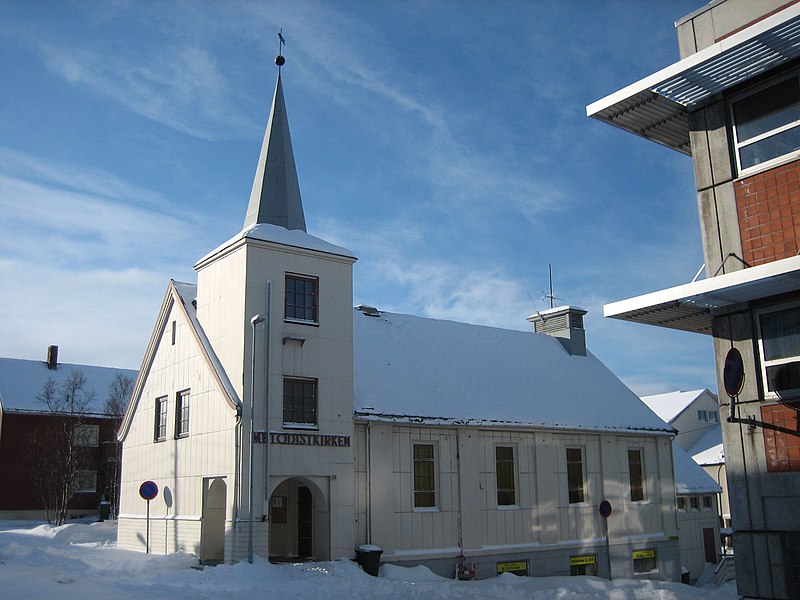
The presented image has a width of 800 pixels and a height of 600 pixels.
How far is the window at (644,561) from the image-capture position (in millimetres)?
27422

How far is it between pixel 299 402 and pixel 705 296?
1197 cm

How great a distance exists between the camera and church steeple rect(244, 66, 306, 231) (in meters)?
23.8

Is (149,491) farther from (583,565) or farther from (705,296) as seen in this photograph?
(705,296)

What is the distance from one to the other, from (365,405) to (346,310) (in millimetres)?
2696

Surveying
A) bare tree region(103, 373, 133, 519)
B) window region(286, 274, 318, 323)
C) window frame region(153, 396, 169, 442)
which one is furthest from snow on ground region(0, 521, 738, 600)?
bare tree region(103, 373, 133, 519)

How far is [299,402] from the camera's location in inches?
819

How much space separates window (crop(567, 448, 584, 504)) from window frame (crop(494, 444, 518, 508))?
2.38 meters

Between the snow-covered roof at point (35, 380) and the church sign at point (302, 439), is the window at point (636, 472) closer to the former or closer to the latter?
the church sign at point (302, 439)

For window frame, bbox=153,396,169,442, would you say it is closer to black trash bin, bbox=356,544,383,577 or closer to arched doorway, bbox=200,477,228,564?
arched doorway, bbox=200,477,228,564

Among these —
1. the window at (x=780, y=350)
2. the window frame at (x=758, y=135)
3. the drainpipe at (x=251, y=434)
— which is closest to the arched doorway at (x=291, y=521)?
the drainpipe at (x=251, y=434)

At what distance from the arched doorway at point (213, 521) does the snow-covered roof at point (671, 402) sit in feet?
133

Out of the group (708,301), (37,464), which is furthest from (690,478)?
(37,464)

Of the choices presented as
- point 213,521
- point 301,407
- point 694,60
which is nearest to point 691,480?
point 301,407

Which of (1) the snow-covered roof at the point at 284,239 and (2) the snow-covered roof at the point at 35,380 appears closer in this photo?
(1) the snow-covered roof at the point at 284,239
